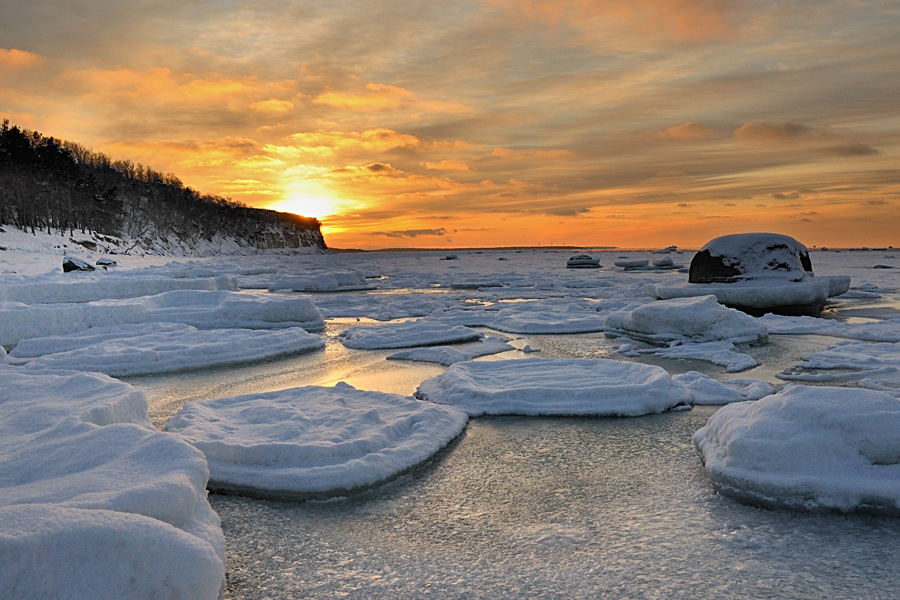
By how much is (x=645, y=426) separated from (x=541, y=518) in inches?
77.6

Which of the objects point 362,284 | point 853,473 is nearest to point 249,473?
point 853,473

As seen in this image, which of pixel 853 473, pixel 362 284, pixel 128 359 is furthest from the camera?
pixel 362 284

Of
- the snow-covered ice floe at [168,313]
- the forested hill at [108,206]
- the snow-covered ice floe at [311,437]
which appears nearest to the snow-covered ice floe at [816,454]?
the snow-covered ice floe at [311,437]

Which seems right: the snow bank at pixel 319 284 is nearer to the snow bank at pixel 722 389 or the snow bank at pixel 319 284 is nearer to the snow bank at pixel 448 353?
the snow bank at pixel 448 353

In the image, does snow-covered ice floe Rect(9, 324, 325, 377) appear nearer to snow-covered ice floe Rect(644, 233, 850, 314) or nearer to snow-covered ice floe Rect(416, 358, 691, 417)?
snow-covered ice floe Rect(416, 358, 691, 417)

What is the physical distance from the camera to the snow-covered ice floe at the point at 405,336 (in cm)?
894

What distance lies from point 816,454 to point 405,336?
6.70 metres

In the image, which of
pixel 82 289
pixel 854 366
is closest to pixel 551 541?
pixel 854 366

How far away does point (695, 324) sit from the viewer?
8773 mm

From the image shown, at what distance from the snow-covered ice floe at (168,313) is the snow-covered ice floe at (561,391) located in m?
5.57

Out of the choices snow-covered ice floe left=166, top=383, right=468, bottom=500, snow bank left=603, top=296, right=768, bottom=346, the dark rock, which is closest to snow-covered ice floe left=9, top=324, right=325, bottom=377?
snow-covered ice floe left=166, top=383, right=468, bottom=500

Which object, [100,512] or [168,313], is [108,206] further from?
[100,512]

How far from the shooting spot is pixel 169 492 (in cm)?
235

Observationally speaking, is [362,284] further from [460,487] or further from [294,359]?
[460,487]
